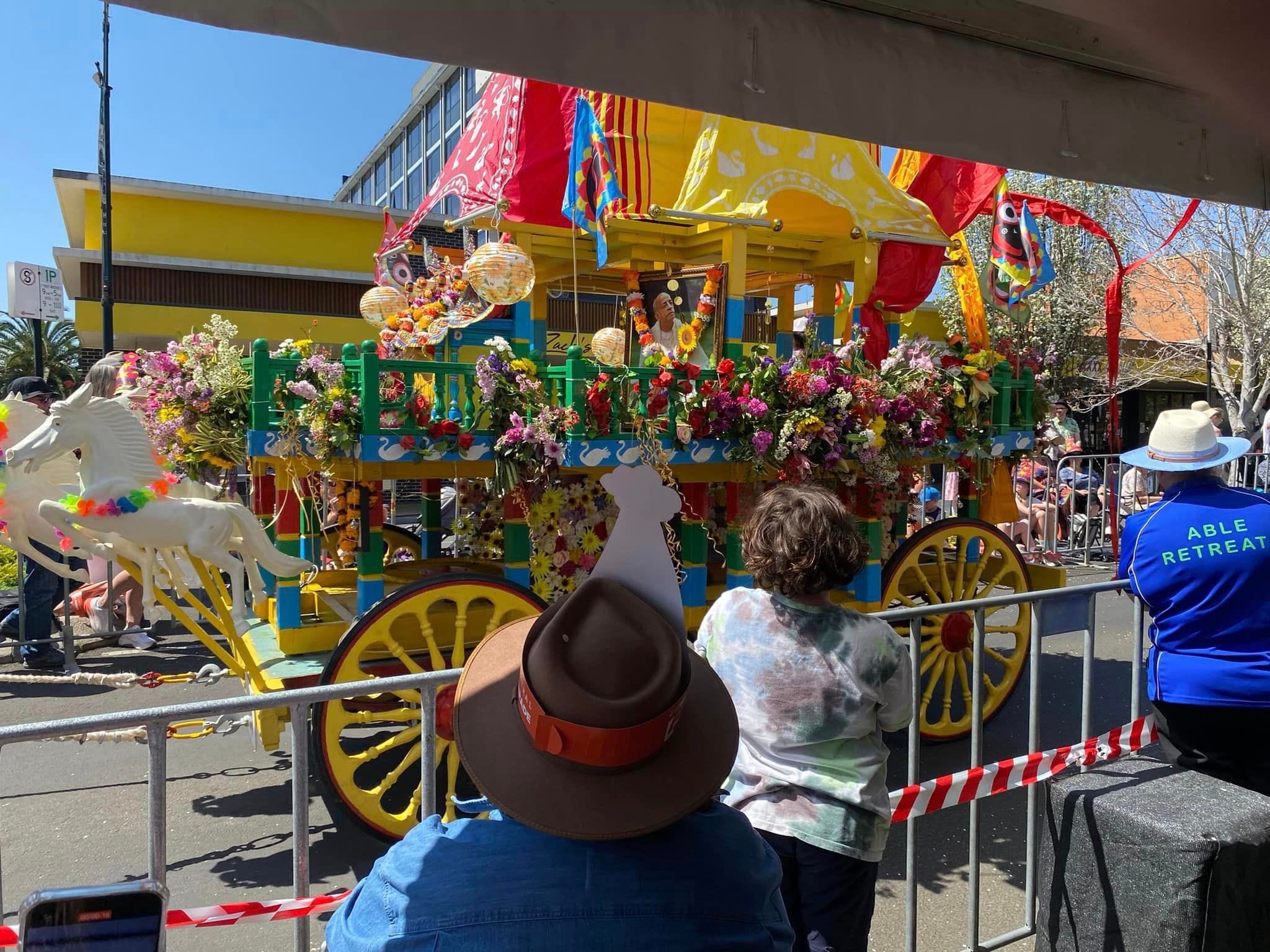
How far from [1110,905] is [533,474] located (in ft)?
8.61

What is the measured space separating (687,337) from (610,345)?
96 cm

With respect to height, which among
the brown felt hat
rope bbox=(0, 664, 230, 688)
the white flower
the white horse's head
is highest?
the white flower

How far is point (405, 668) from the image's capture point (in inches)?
158

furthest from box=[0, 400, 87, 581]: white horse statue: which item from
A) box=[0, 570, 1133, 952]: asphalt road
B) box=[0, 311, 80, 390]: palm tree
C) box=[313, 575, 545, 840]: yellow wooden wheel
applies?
box=[0, 311, 80, 390]: palm tree

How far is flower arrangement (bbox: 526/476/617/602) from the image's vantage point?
4531 mm

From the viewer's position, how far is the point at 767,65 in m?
1.99

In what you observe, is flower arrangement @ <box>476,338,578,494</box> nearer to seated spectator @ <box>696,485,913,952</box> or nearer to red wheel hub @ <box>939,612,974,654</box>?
seated spectator @ <box>696,485,913,952</box>

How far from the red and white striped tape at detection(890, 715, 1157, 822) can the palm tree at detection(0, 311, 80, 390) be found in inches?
1313

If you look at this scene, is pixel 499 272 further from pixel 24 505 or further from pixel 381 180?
pixel 381 180

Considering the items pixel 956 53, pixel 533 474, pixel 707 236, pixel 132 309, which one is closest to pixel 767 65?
pixel 956 53

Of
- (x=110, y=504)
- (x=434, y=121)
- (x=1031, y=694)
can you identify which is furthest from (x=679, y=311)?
(x=434, y=121)

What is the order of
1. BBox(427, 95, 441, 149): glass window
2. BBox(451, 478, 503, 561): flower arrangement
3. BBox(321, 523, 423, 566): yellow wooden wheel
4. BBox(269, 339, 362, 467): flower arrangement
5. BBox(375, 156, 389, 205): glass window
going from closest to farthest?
BBox(269, 339, 362, 467): flower arrangement, BBox(451, 478, 503, 561): flower arrangement, BBox(321, 523, 423, 566): yellow wooden wheel, BBox(427, 95, 441, 149): glass window, BBox(375, 156, 389, 205): glass window

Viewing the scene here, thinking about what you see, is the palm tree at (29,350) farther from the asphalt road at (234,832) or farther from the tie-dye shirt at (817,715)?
the tie-dye shirt at (817,715)

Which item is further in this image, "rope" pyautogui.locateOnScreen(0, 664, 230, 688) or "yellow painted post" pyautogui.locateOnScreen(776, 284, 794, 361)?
"yellow painted post" pyautogui.locateOnScreen(776, 284, 794, 361)
